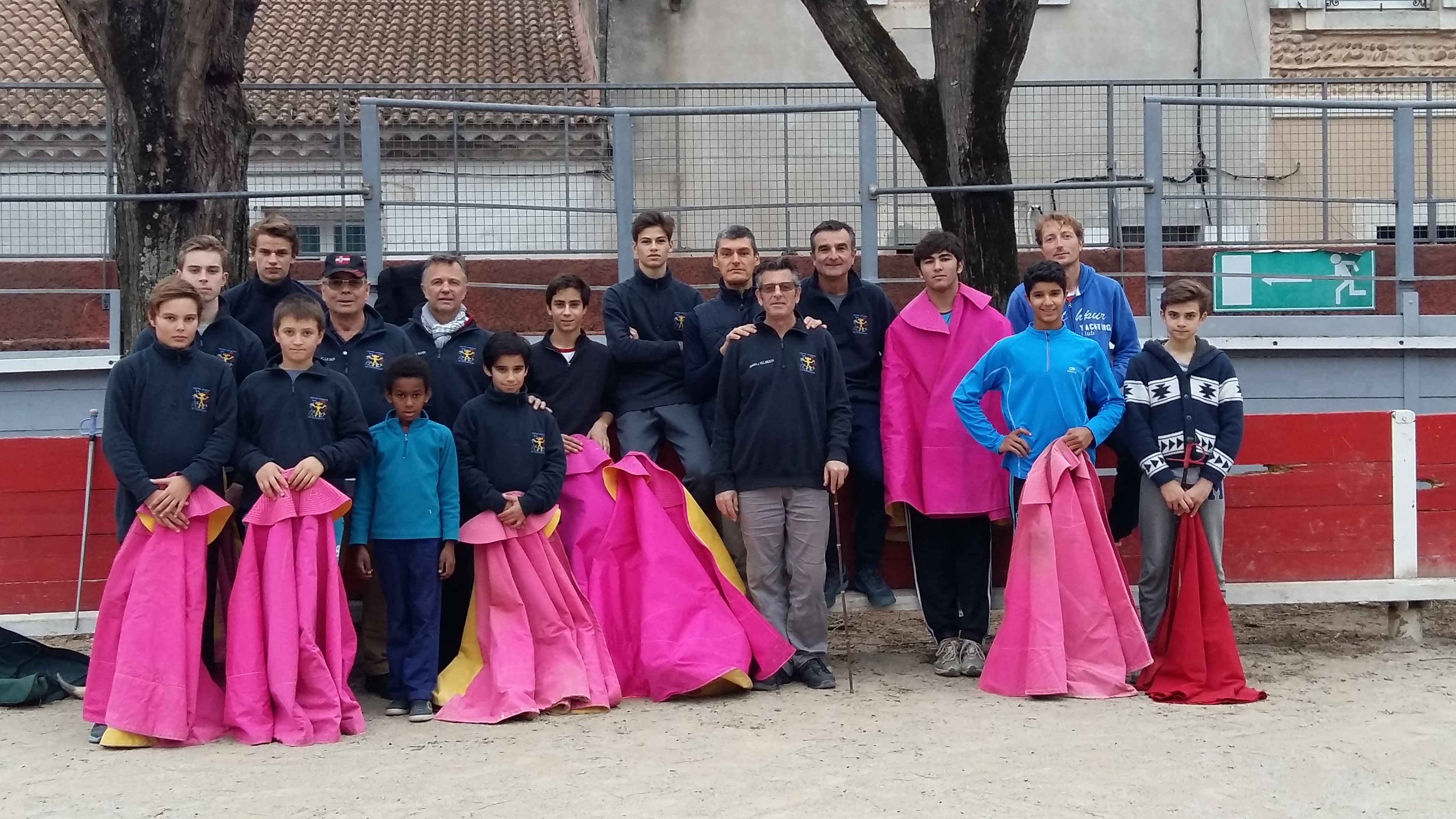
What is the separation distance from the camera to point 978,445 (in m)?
6.06

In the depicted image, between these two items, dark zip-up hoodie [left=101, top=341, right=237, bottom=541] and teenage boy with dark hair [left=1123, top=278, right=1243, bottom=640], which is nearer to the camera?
dark zip-up hoodie [left=101, top=341, right=237, bottom=541]

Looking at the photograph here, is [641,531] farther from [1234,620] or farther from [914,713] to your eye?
[1234,620]

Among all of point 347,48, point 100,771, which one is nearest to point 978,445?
point 100,771

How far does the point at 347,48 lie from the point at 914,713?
1748cm

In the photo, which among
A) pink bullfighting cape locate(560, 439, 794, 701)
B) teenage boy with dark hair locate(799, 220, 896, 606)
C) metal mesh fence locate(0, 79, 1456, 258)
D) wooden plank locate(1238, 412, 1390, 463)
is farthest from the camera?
metal mesh fence locate(0, 79, 1456, 258)

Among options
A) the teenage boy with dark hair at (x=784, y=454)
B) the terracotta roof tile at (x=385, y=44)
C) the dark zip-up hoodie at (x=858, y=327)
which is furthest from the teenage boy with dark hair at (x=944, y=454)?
the terracotta roof tile at (x=385, y=44)

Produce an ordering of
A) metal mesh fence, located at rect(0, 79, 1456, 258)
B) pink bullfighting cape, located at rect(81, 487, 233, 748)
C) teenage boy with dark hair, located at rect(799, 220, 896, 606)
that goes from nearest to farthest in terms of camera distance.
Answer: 1. pink bullfighting cape, located at rect(81, 487, 233, 748)
2. teenage boy with dark hair, located at rect(799, 220, 896, 606)
3. metal mesh fence, located at rect(0, 79, 1456, 258)

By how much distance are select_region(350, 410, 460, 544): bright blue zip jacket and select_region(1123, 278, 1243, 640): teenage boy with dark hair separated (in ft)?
8.69

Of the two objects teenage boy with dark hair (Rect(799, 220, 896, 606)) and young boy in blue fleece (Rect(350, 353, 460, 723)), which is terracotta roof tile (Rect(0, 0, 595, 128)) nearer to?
teenage boy with dark hair (Rect(799, 220, 896, 606))

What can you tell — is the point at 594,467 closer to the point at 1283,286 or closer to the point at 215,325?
the point at 215,325

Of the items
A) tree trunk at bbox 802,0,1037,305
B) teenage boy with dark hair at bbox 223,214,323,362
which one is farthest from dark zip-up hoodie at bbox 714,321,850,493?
tree trunk at bbox 802,0,1037,305

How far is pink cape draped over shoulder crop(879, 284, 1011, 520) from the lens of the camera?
602cm

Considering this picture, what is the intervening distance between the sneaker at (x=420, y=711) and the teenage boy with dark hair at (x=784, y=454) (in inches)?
50.3

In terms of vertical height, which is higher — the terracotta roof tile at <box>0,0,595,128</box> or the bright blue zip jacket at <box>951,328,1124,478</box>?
the terracotta roof tile at <box>0,0,595,128</box>
